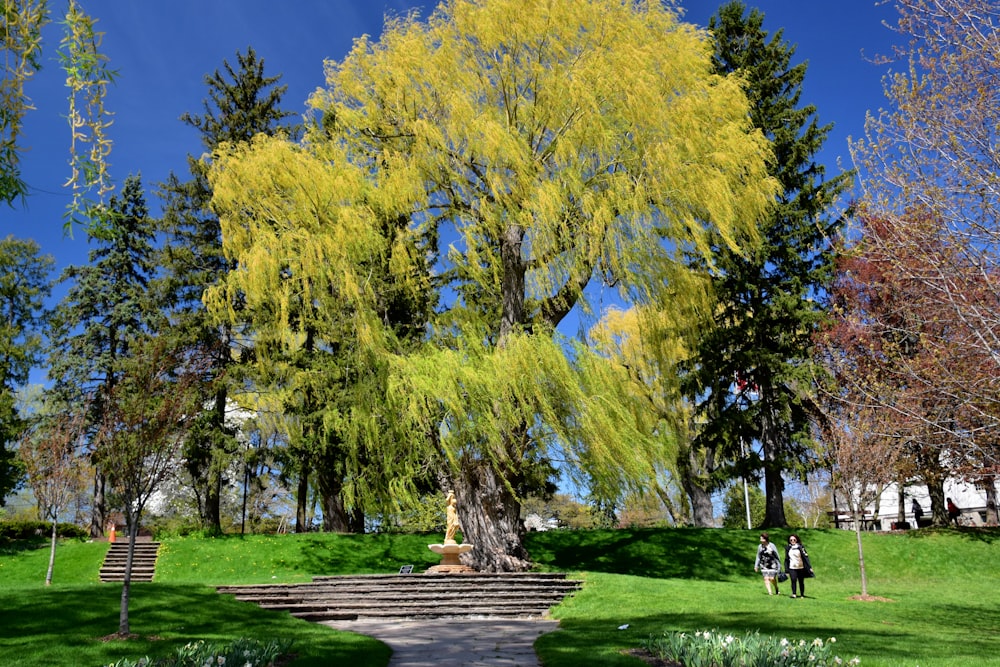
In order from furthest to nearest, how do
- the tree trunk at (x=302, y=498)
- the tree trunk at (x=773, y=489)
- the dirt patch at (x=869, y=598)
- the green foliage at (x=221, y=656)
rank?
the tree trunk at (x=302, y=498) < the tree trunk at (x=773, y=489) < the dirt patch at (x=869, y=598) < the green foliage at (x=221, y=656)

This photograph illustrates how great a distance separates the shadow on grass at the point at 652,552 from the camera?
1927 centimetres

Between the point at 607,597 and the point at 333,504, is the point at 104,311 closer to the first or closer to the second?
the point at 333,504

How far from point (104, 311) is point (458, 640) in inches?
1006

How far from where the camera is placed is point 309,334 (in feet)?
81.4

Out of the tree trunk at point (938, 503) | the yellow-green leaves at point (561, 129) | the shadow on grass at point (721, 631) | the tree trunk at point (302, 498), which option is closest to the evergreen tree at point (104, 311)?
the tree trunk at point (302, 498)

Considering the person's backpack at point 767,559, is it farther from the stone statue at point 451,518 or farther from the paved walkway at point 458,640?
the stone statue at point 451,518

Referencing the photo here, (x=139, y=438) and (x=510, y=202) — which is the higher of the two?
(x=510, y=202)

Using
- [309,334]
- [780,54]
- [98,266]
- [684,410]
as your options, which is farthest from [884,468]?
→ [98,266]

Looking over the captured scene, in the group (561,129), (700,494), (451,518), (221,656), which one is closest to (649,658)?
(221,656)

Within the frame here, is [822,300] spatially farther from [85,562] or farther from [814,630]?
[85,562]

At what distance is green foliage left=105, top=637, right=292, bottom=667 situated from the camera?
18.0ft

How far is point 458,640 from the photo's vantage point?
9.37 metres

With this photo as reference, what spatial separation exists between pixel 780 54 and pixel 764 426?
13459mm

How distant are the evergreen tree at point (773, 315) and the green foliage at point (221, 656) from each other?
16872 mm
